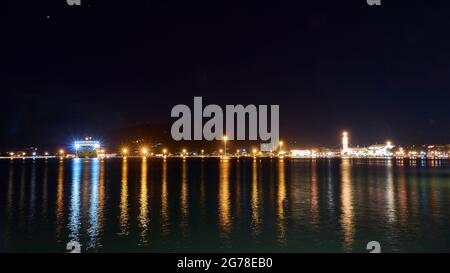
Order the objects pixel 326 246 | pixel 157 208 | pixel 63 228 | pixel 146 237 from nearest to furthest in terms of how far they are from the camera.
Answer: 1. pixel 326 246
2. pixel 146 237
3. pixel 63 228
4. pixel 157 208

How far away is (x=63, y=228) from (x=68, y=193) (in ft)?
60.4

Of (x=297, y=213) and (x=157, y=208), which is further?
(x=157, y=208)
